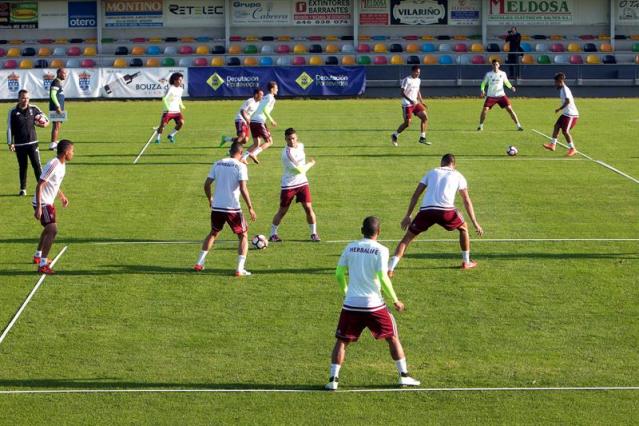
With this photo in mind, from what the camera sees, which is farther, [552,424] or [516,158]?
[516,158]

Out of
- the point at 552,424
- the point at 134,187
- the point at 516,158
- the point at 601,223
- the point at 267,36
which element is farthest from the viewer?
the point at 267,36

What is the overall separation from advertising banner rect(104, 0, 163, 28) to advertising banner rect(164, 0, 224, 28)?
1.91 ft

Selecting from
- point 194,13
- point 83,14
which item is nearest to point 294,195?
point 194,13

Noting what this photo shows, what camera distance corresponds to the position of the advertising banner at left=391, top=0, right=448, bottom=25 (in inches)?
2475

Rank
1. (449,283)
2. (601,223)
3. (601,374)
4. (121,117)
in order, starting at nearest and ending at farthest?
(601,374)
(449,283)
(601,223)
(121,117)

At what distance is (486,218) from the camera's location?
22.2m

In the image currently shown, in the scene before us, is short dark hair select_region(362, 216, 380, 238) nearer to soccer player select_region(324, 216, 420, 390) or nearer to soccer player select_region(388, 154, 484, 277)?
soccer player select_region(324, 216, 420, 390)

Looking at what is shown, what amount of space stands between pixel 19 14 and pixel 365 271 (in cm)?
5564

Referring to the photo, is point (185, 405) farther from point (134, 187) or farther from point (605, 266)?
point (134, 187)

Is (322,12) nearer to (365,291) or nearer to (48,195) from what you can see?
(48,195)

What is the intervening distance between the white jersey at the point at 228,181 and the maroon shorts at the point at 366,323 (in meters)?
5.42

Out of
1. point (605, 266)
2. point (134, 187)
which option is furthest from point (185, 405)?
point (134, 187)

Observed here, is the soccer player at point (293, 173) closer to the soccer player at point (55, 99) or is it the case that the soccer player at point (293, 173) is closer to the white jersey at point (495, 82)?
the soccer player at point (55, 99)

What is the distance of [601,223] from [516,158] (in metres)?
8.94
